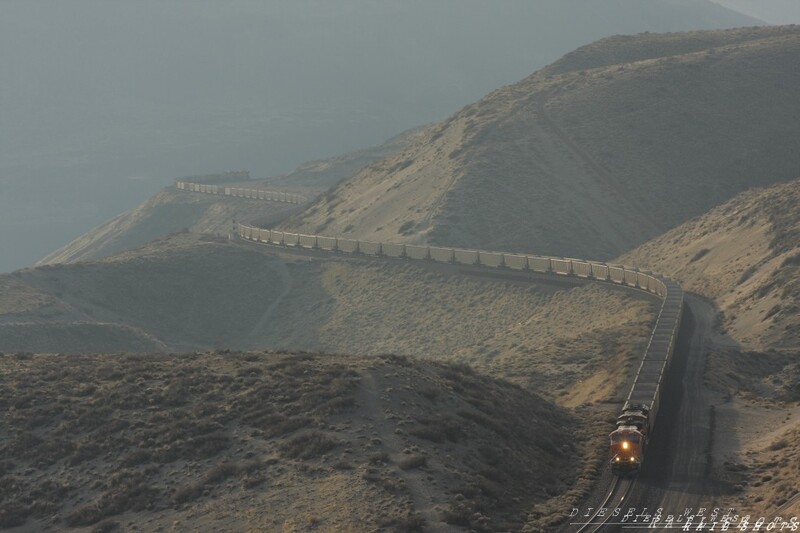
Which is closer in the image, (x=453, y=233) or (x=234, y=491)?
(x=234, y=491)

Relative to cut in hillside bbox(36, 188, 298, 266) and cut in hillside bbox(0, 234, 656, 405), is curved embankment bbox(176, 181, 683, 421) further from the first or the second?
cut in hillside bbox(36, 188, 298, 266)

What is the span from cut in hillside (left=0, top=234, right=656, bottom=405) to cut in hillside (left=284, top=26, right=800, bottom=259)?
36.1 feet

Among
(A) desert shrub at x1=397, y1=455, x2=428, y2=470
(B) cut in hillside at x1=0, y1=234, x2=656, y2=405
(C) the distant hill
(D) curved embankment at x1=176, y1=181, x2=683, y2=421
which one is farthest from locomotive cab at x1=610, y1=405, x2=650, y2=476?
(C) the distant hill

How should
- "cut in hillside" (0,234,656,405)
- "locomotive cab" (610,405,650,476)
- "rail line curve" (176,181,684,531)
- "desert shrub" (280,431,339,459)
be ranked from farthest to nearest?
"cut in hillside" (0,234,656,405) → "rail line curve" (176,181,684,531) → "locomotive cab" (610,405,650,476) → "desert shrub" (280,431,339,459)

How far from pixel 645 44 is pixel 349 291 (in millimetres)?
75174

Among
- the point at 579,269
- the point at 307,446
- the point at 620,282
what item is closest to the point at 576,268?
the point at 579,269

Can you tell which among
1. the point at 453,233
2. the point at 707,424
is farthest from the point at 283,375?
the point at 453,233

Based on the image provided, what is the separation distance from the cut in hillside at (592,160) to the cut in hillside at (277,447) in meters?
55.6

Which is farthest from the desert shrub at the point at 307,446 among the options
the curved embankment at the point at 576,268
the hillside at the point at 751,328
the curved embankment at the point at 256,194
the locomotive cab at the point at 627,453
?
the curved embankment at the point at 256,194

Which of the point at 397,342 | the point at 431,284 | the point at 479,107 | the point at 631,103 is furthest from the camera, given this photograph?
the point at 479,107

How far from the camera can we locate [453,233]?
321 ft

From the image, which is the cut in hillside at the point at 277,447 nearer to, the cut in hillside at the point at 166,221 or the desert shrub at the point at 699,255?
the desert shrub at the point at 699,255

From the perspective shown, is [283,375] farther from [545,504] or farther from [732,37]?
[732,37]

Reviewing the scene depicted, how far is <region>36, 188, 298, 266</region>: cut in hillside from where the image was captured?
5625 inches
